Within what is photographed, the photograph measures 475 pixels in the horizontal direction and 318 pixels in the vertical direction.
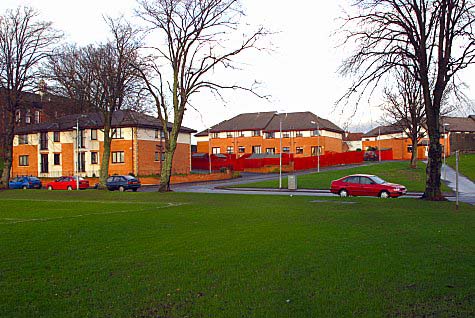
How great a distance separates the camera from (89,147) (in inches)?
2504

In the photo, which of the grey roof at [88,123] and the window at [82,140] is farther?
the window at [82,140]

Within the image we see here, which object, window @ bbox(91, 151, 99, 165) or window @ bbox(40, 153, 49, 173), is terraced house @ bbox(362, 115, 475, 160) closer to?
window @ bbox(91, 151, 99, 165)

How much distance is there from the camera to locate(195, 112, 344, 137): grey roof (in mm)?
91000

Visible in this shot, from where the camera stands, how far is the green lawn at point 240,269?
21.0 ft

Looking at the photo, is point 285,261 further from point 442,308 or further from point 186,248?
point 442,308

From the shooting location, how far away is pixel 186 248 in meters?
10.6

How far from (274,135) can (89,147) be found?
3842 cm

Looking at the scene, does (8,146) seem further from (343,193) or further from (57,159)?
(343,193)

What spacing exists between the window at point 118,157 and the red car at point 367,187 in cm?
3512

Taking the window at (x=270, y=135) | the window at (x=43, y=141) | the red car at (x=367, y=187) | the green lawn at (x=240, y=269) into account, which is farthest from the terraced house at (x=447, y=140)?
the green lawn at (x=240, y=269)

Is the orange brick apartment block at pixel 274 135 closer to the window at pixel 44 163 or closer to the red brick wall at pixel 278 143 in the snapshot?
the red brick wall at pixel 278 143

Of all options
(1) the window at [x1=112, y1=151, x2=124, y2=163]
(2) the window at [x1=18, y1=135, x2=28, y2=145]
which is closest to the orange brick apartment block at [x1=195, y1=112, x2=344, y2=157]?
(1) the window at [x1=112, y1=151, x2=124, y2=163]

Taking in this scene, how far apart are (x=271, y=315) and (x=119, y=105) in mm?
36750

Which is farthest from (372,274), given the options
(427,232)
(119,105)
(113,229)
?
(119,105)
